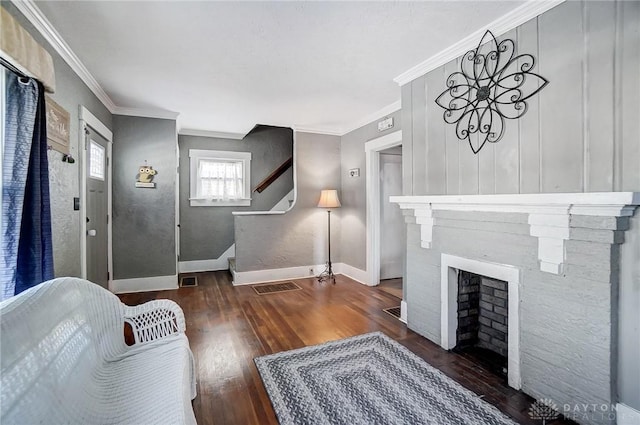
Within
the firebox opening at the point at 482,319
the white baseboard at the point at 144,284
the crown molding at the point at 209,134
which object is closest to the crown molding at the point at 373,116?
the crown molding at the point at 209,134

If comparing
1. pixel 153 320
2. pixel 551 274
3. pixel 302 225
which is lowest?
pixel 153 320

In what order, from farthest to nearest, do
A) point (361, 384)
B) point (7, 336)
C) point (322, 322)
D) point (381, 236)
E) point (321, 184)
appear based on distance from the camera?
point (321, 184) → point (381, 236) → point (322, 322) → point (361, 384) → point (7, 336)

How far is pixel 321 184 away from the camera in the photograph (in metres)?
4.88

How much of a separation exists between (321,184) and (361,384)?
131 inches

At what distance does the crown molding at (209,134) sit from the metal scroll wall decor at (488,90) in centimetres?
400

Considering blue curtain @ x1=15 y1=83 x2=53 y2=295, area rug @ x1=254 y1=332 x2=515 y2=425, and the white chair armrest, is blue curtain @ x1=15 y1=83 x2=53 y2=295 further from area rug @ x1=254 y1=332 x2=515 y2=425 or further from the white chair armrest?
area rug @ x1=254 y1=332 x2=515 y2=425

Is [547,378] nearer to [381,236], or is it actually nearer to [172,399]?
[172,399]

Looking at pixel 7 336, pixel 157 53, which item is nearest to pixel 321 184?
pixel 157 53

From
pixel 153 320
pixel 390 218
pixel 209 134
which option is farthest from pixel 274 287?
pixel 209 134

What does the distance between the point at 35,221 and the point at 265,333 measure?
1865mm

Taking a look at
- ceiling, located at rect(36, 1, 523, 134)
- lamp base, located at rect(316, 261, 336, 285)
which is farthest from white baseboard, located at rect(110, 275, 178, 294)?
ceiling, located at rect(36, 1, 523, 134)

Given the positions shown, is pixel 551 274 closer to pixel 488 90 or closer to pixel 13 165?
pixel 488 90

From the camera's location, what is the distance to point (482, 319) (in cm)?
256

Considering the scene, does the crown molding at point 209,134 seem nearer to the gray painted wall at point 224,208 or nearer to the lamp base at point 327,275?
the gray painted wall at point 224,208
